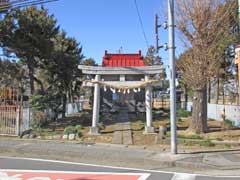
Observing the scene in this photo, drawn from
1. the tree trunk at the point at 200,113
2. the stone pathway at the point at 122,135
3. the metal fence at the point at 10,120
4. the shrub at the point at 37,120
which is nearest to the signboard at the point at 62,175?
the stone pathway at the point at 122,135

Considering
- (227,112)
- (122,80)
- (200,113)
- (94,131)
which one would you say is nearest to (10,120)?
(94,131)

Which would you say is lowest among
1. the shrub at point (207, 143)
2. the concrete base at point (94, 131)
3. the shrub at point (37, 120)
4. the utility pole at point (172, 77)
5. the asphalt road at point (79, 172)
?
the asphalt road at point (79, 172)

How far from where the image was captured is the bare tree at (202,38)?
746 inches

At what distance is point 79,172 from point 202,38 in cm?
1020

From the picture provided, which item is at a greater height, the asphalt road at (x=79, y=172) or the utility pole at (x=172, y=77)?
the utility pole at (x=172, y=77)

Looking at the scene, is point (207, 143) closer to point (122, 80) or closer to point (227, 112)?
point (122, 80)

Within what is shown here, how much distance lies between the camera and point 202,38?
1895 cm

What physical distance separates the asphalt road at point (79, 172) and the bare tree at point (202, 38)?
818cm

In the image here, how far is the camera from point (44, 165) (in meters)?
12.4

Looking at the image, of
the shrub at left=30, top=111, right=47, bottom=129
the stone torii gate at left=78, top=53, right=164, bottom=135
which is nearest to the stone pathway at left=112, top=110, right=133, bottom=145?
the stone torii gate at left=78, top=53, right=164, bottom=135

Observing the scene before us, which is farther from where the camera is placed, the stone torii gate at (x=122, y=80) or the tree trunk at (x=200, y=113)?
the stone torii gate at (x=122, y=80)

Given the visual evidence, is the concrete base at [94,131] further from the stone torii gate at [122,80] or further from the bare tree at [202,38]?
the bare tree at [202,38]

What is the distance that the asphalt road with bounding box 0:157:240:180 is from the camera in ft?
34.6

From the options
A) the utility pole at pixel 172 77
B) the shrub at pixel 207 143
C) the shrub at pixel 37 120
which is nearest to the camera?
the utility pole at pixel 172 77
